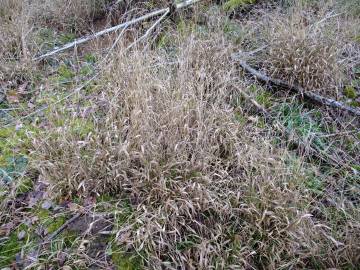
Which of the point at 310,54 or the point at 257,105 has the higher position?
the point at 310,54

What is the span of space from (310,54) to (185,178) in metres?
2.10

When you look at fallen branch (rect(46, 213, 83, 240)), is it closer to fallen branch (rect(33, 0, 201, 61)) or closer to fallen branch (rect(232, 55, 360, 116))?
fallen branch (rect(33, 0, 201, 61))

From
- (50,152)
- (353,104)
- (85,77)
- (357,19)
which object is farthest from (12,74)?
(357,19)

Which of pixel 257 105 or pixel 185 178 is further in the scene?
pixel 257 105

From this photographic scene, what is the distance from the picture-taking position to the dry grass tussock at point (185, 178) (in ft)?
7.29

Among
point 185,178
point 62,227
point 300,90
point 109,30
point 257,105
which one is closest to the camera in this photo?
point 62,227

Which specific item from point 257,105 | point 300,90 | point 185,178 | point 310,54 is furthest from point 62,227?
point 310,54

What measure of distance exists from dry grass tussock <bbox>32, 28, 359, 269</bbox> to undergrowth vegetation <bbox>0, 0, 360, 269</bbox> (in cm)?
1

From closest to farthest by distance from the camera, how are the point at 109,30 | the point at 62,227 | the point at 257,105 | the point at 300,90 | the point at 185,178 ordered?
the point at 62,227 → the point at 185,178 → the point at 257,105 → the point at 300,90 → the point at 109,30

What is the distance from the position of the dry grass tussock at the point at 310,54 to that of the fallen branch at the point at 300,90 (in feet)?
0.24

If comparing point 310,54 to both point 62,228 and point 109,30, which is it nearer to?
point 109,30

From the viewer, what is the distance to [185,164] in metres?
2.60

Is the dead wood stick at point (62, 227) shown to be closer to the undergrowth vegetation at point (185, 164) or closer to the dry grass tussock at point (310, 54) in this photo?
the undergrowth vegetation at point (185, 164)

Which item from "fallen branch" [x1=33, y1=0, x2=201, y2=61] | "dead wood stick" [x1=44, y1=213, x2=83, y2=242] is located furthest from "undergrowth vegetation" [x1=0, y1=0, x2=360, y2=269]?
"fallen branch" [x1=33, y1=0, x2=201, y2=61]
